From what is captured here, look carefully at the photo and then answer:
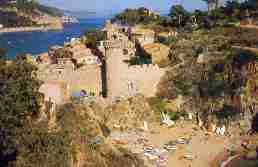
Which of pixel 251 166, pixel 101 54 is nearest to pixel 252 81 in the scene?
pixel 251 166

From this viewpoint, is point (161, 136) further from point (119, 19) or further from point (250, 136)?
point (119, 19)

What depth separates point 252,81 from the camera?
29.0m

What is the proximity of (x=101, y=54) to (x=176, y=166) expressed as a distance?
1520 cm

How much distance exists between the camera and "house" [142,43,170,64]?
32.8 metres

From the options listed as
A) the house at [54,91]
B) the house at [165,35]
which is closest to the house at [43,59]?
the house at [165,35]

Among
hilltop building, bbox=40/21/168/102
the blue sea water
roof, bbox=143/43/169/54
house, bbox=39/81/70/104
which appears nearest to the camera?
house, bbox=39/81/70/104

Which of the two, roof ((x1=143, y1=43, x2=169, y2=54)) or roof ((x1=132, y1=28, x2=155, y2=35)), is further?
roof ((x1=132, y1=28, x2=155, y2=35))

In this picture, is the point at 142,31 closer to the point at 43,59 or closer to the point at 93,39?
the point at 93,39

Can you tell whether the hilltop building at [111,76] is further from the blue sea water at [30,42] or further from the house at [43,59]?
the blue sea water at [30,42]

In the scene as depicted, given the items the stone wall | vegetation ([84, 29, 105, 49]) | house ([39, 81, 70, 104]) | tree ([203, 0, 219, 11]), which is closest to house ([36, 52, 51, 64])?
vegetation ([84, 29, 105, 49])

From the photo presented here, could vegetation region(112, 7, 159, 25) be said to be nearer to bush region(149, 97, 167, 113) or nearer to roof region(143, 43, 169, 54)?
roof region(143, 43, 169, 54)

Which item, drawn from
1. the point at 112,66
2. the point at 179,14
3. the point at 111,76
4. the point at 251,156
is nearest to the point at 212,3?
the point at 179,14

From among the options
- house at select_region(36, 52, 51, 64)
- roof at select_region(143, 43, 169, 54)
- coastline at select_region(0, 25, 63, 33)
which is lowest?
coastline at select_region(0, 25, 63, 33)

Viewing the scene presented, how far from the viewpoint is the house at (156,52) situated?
32781 mm
